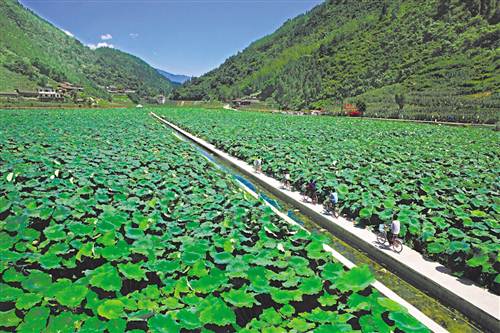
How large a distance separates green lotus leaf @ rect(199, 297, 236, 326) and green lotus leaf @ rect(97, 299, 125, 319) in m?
0.95

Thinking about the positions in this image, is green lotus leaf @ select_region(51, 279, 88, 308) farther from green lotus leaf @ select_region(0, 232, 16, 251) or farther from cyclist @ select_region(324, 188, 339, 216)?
cyclist @ select_region(324, 188, 339, 216)

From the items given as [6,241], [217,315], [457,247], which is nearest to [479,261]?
[457,247]

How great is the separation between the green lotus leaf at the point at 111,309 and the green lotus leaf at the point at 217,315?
3.12 feet

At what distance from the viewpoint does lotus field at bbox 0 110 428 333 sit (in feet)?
12.8

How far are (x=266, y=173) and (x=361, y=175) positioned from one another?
13.6 ft

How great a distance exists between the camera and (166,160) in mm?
14055

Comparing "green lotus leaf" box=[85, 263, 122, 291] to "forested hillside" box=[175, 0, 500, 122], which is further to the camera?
"forested hillside" box=[175, 0, 500, 122]

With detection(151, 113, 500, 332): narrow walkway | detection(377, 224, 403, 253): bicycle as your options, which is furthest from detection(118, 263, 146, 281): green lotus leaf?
detection(377, 224, 403, 253): bicycle

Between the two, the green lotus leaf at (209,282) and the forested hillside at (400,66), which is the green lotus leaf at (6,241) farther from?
the forested hillside at (400,66)

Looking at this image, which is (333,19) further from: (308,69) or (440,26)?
(440,26)

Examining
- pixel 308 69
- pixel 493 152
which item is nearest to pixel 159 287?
pixel 493 152

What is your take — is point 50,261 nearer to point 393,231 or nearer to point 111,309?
point 111,309

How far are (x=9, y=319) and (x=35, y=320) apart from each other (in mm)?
341

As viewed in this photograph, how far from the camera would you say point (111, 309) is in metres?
3.89
